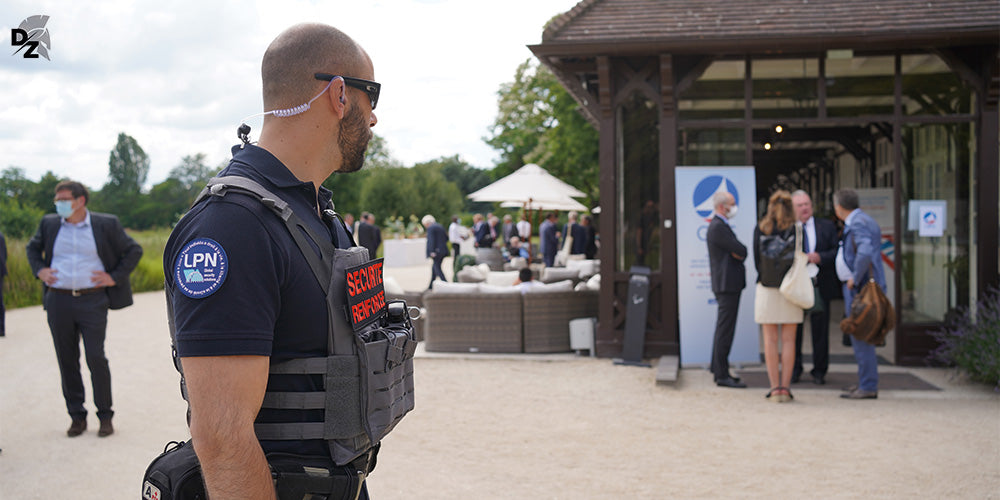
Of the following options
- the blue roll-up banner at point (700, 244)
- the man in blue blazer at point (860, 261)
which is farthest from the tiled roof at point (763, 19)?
the man in blue blazer at point (860, 261)

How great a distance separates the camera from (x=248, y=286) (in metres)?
1.62

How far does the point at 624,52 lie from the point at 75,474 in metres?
6.86

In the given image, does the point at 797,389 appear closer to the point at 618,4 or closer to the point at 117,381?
the point at 618,4

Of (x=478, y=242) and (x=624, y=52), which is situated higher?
(x=624, y=52)

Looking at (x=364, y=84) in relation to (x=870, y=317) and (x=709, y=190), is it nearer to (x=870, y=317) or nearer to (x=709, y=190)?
(x=870, y=317)

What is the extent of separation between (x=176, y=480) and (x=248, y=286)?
496 mm

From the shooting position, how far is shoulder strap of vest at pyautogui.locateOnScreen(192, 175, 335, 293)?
1.71 meters

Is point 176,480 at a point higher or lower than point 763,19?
lower

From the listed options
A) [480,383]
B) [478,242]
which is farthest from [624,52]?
[478,242]

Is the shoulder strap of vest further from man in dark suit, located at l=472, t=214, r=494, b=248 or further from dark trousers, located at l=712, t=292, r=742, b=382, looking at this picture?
man in dark suit, located at l=472, t=214, r=494, b=248

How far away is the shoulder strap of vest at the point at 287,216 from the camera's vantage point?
171 centimetres

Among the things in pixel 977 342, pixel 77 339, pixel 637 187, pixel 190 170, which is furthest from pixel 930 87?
pixel 190 170

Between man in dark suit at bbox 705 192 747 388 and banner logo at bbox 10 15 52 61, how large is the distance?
585cm

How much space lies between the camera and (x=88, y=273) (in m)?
6.44
